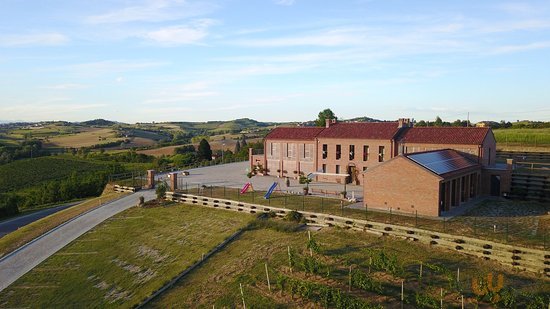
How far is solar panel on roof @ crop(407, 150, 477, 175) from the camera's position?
3184cm

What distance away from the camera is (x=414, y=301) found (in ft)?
60.6

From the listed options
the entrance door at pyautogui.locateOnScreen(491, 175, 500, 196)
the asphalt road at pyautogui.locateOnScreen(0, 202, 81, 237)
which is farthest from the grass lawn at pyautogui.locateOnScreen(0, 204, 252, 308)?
the entrance door at pyautogui.locateOnScreen(491, 175, 500, 196)

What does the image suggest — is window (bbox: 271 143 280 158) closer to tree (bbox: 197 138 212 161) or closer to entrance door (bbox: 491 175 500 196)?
tree (bbox: 197 138 212 161)

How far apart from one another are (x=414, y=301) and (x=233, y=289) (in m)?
9.11

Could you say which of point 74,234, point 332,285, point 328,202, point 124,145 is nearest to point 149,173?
point 74,234

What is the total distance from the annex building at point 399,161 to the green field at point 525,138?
2603 centimetres

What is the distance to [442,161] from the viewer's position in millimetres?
34406

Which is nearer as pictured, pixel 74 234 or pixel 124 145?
pixel 74 234

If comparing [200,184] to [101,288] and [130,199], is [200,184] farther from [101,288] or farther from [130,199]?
[101,288]

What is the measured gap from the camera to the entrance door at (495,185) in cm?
3816

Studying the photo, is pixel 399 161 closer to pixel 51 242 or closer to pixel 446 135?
pixel 446 135

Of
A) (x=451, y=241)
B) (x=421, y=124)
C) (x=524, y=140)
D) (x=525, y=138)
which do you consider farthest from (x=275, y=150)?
(x=421, y=124)

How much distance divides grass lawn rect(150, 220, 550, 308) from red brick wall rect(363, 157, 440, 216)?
19.6ft

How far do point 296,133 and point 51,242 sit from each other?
2955 centimetres
